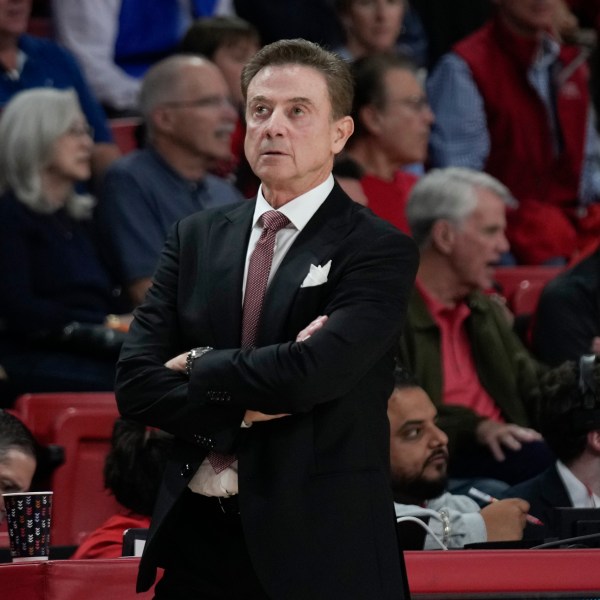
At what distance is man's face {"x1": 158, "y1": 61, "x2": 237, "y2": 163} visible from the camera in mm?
5398

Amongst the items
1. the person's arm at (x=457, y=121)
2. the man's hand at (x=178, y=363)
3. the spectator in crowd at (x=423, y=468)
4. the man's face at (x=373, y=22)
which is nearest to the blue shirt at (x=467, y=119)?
the person's arm at (x=457, y=121)

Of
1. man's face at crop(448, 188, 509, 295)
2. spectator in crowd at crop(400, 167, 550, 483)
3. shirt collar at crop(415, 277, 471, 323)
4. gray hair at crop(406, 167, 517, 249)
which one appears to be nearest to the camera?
spectator in crowd at crop(400, 167, 550, 483)

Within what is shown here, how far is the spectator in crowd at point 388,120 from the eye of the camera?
18.7ft

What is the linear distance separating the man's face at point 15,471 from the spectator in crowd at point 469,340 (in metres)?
1.39

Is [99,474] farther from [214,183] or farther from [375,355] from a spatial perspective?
[375,355]

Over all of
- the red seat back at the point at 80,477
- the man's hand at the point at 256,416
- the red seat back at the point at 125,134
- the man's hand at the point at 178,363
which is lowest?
the red seat back at the point at 80,477

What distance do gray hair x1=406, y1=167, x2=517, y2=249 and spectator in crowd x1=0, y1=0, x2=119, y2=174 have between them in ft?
4.36

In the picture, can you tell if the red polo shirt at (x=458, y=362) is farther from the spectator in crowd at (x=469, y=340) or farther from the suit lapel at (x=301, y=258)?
the suit lapel at (x=301, y=258)

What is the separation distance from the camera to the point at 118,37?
20.7ft

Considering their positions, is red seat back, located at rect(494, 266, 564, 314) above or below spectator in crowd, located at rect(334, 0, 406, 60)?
below

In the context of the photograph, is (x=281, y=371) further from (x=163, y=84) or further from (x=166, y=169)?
(x=163, y=84)

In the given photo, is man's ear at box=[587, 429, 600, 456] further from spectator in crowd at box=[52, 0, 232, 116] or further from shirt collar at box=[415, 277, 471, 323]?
spectator in crowd at box=[52, 0, 232, 116]

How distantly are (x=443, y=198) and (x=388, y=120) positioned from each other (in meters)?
0.76

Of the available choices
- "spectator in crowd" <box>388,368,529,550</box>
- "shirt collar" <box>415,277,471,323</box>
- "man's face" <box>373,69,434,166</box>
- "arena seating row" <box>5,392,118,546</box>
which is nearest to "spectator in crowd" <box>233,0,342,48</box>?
"man's face" <box>373,69,434,166</box>
